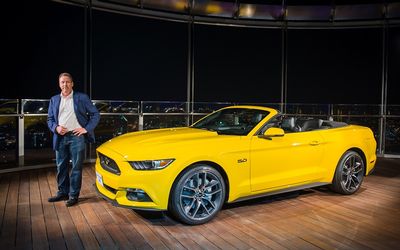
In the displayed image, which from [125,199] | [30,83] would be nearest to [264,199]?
[125,199]

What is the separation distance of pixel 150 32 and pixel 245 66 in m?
3.40

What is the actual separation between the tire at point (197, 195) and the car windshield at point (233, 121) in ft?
2.70

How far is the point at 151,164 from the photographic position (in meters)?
4.12

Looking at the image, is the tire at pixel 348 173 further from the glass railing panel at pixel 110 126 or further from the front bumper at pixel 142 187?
the glass railing panel at pixel 110 126

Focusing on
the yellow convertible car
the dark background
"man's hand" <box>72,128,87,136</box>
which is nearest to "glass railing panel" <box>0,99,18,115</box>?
"man's hand" <box>72,128,87,136</box>

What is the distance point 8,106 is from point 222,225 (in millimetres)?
5196

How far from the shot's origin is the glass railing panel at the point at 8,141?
7340 millimetres

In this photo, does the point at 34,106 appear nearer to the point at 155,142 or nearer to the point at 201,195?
the point at 155,142

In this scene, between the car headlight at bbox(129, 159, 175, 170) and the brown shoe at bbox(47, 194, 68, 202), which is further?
the brown shoe at bbox(47, 194, 68, 202)

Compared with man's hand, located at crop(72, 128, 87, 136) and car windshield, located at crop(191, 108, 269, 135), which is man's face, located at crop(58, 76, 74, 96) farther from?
car windshield, located at crop(191, 108, 269, 135)

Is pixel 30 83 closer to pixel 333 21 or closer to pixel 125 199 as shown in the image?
pixel 125 199

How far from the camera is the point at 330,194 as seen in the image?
5812mm

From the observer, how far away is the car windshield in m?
5.07

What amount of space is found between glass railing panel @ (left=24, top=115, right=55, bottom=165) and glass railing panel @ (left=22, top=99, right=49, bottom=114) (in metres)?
0.11
